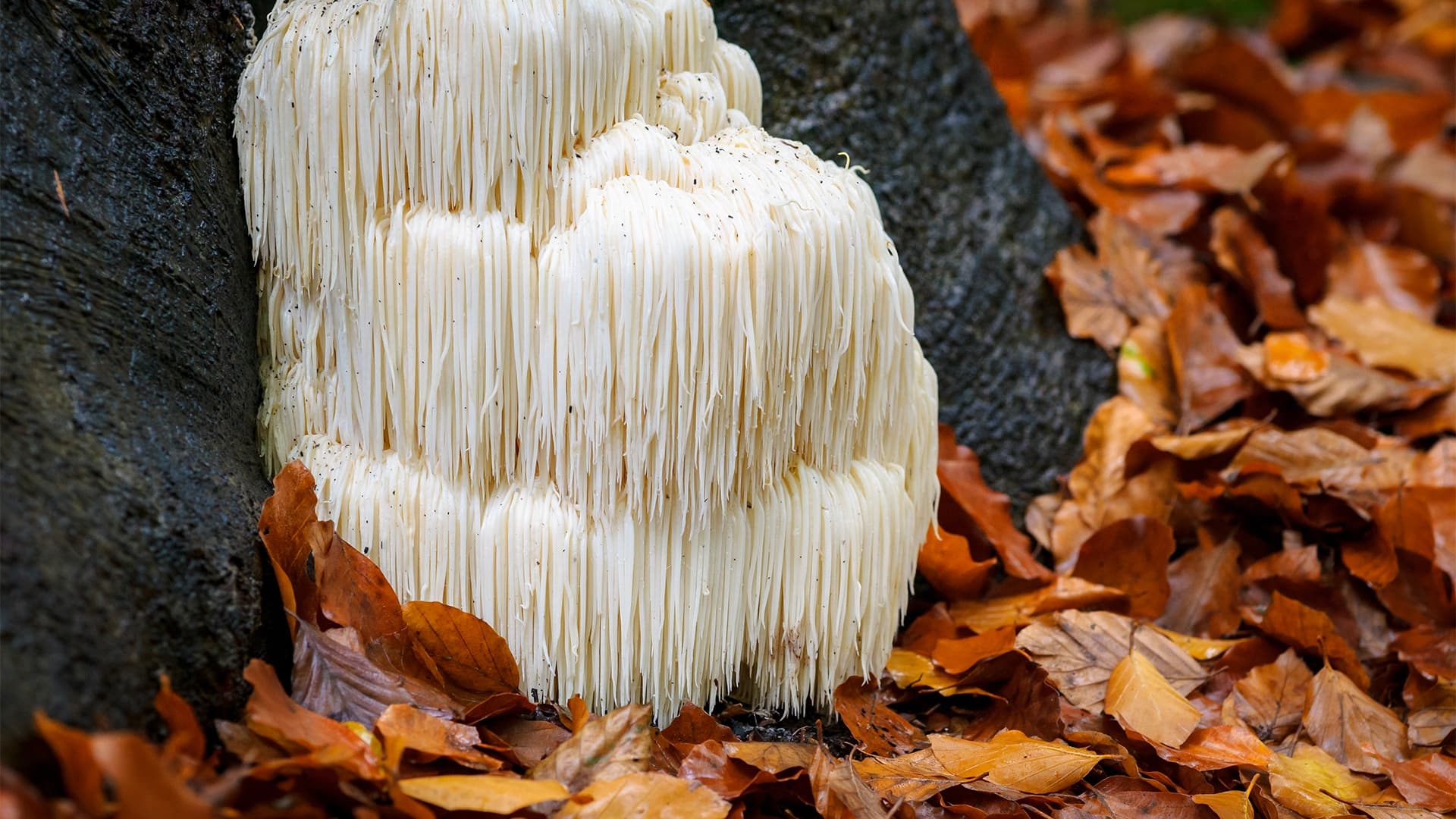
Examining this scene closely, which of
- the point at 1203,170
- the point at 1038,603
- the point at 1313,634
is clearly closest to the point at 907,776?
the point at 1038,603

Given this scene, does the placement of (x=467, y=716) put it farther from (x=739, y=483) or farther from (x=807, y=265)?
(x=807, y=265)

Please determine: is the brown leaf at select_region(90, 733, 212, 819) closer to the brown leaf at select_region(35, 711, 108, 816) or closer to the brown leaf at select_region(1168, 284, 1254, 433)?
the brown leaf at select_region(35, 711, 108, 816)

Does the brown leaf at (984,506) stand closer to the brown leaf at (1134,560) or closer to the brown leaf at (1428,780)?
the brown leaf at (1134,560)

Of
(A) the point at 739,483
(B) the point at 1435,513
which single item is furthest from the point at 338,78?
(B) the point at 1435,513

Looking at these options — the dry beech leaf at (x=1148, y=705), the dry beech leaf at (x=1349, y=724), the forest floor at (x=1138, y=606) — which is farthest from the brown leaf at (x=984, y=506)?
the dry beech leaf at (x=1349, y=724)

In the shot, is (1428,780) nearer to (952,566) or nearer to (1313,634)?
(1313,634)

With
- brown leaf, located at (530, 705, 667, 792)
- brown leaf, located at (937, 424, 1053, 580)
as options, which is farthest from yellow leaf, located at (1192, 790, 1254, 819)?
brown leaf, located at (530, 705, 667, 792)
